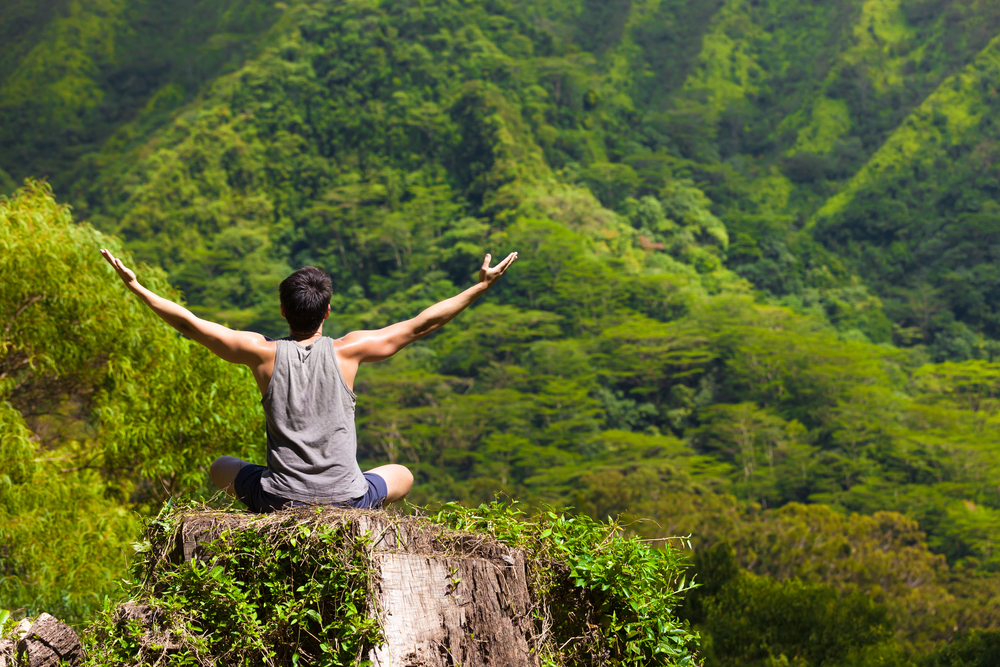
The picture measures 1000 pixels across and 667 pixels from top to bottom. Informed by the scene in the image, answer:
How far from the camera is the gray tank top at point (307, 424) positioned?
7.32 ft

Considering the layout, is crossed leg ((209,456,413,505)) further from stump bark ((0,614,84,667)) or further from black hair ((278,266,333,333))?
stump bark ((0,614,84,667))

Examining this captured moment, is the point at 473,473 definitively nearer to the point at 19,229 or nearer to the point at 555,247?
the point at 555,247

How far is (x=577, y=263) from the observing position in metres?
40.0

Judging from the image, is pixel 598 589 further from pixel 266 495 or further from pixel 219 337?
Answer: pixel 219 337

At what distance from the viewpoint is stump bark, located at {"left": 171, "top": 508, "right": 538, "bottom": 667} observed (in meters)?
2.00

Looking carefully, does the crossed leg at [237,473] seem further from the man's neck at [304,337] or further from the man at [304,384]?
the man's neck at [304,337]

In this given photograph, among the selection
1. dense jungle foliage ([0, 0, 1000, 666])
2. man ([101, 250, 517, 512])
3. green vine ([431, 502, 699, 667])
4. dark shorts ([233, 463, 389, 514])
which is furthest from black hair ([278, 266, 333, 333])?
dense jungle foliage ([0, 0, 1000, 666])

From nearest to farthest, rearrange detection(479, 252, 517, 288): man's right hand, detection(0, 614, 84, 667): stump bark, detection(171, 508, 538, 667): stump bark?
1. detection(171, 508, 538, 667): stump bark
2. detection(0, 614, 84, 667): stump bark
3. detection(479, 252, 517, 288): man's right hand

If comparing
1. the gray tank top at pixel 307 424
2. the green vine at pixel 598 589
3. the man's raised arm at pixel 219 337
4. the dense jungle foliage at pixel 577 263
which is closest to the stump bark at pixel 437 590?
the green vine at pixel 598 589

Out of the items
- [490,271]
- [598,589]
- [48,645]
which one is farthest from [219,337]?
[598,589]

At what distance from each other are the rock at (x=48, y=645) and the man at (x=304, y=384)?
0.64 m

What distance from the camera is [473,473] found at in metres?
30.4

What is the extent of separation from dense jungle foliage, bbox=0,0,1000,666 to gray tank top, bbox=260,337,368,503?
4.87m

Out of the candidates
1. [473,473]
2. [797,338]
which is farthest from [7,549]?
[797,338]
